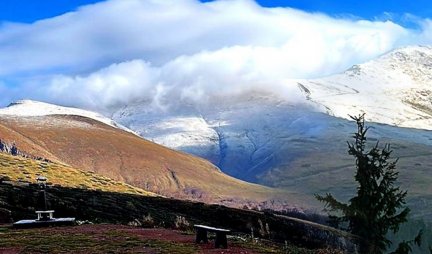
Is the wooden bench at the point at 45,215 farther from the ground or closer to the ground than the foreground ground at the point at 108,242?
farther from the ground

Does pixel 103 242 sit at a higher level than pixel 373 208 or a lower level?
lower

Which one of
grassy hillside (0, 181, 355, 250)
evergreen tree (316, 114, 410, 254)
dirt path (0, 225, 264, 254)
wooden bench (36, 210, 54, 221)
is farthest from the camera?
evergreen tree (316, 114, 410, 254)

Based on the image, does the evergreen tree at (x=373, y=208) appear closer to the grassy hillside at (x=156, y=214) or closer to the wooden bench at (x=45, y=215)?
the grassy hillside at (x=156, y=214)

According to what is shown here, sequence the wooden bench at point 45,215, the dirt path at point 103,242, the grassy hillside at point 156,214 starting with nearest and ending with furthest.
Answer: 1. the dirt path at point 103,242
2. the wooden bench at point 45,215
3. the grassy hillside at point 156,214

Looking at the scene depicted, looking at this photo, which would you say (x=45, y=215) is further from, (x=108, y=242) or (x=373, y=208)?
(x=373, y=208)

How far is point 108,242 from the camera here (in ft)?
96.4

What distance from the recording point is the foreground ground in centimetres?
2702

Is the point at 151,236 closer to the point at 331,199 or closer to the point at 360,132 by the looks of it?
the point at 331,199

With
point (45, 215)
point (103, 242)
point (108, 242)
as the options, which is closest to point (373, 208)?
point (45, 215)

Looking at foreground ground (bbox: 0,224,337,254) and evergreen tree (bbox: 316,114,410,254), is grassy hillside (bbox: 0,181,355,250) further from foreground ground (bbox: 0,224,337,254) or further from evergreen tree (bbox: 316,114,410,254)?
foreground ground (bbox: 0,224,337,254)

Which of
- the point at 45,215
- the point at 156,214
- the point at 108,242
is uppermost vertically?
the point at 45,215

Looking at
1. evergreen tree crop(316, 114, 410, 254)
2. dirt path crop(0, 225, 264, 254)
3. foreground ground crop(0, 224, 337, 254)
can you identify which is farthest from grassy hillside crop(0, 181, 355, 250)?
foreground ground crop(0, 224, 337, 254)

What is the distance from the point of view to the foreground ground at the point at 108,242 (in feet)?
88.6

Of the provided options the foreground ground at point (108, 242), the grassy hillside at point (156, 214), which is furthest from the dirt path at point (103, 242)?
the grassy hillside at point (156, 214)
